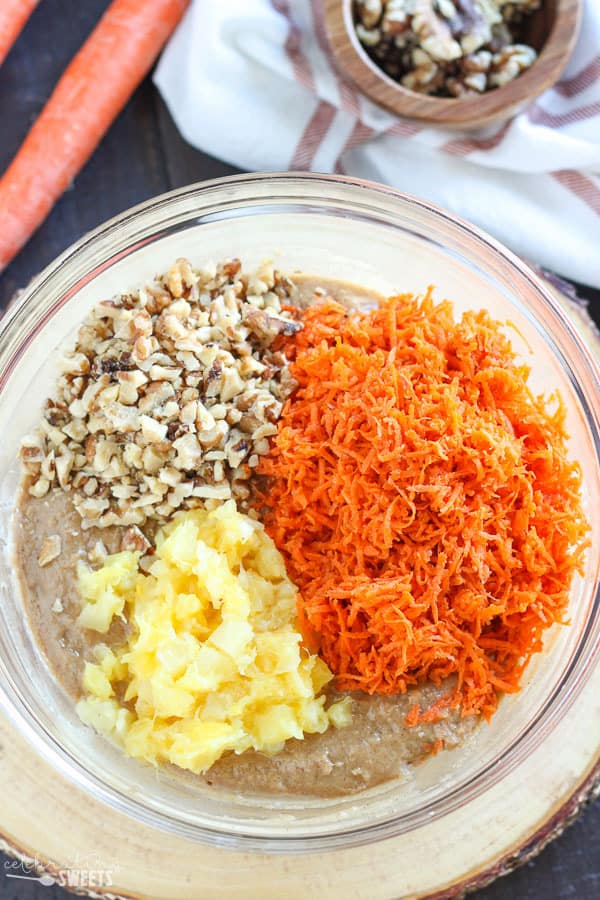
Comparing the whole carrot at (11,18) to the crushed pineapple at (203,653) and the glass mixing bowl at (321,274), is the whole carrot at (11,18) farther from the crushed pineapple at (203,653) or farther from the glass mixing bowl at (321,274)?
the crushed pineapple at (203,653)

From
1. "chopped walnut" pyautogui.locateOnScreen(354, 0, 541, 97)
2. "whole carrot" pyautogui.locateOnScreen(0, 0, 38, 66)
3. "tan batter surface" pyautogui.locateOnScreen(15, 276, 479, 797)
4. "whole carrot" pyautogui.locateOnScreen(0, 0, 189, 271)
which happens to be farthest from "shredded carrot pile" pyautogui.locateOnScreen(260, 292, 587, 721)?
"whole carrot" pyautogui.locateOnScreen(0, 0, 38, 66)

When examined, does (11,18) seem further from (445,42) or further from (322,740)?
(322,740)

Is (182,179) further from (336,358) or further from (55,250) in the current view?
(336,358)

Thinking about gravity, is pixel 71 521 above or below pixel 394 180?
below

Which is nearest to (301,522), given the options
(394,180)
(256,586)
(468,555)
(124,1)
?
(256,586)

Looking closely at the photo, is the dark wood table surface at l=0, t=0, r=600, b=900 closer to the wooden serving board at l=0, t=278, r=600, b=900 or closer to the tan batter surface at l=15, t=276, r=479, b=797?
the tan batter surface at l=15, t=276, r=479, b=797

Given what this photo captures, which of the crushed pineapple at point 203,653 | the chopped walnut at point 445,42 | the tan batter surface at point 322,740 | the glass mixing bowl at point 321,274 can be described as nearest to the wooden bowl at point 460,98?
the chopped walnut at point 445,42
